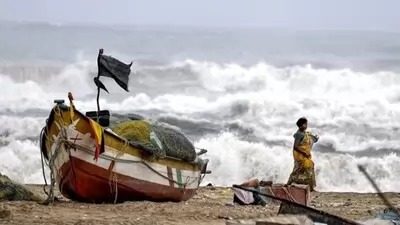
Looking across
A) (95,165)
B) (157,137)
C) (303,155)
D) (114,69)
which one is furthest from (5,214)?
(303,155)

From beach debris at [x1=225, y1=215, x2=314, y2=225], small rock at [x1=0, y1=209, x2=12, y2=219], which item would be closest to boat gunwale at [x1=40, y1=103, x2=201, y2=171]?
small rock at [x1=0, y1=209, x2=12, y2=219]

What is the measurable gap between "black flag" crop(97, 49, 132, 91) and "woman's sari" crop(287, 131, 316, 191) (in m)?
2.24

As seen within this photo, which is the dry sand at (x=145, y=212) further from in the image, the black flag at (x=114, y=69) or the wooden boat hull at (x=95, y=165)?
the black flag at (x=114, y=69)

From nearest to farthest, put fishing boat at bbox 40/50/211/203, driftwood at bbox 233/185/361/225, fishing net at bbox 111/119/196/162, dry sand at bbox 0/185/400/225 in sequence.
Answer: driftwood at bbox 233/185/361/225, dry sand at bbox 0/185/400/225, fishing boat at bbox 40/50/211/203, fishing net at bbox 111/119/196/162

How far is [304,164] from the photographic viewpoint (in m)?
12.3

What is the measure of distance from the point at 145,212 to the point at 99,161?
0.87 metres

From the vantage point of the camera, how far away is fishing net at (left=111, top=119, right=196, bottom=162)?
11.3 meters

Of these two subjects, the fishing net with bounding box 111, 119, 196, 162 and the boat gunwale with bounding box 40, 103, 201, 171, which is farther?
the fishing net with bounding box 111, 119, 196, 162

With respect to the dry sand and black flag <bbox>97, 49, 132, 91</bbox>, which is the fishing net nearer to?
black flag <bbox>97, 49, 132, 91</bbox>

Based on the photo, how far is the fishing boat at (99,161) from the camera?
1084 centimetres

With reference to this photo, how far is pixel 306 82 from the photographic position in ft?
112

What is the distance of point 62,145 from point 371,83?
23262 millimetres

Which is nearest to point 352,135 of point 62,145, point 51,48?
point 62,145

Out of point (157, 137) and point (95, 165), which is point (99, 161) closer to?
point (95, 165)
